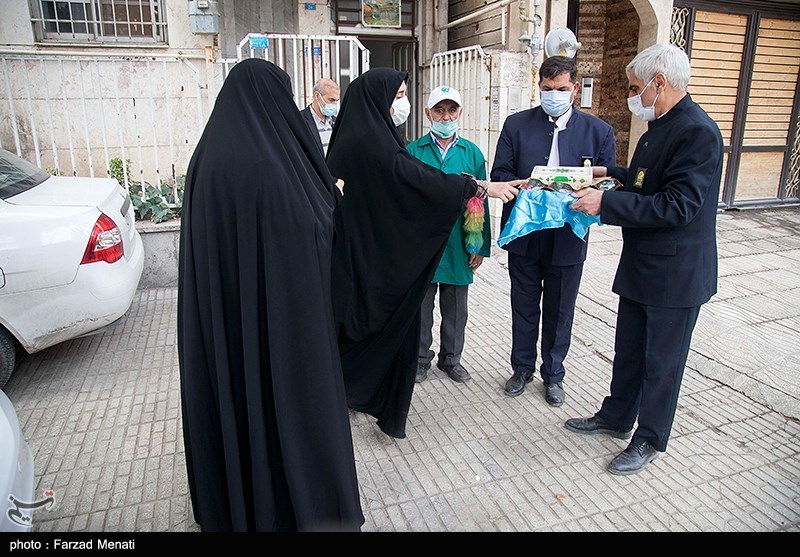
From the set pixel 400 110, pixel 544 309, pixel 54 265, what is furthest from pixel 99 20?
pixel 544 309

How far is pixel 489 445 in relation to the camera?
3.32 meters

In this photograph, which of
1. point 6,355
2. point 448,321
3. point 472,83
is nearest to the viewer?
point 6,355

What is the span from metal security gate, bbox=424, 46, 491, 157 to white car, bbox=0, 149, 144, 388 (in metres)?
4.63

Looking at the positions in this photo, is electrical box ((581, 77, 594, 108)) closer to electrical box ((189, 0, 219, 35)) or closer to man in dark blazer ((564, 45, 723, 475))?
electrical box ((189, 0, 219, 35))

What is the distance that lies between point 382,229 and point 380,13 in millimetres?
6742

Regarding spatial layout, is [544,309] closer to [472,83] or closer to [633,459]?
[633,459]

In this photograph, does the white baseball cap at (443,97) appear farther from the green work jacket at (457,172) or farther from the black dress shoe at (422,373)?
the black dress shoe at (422,373)

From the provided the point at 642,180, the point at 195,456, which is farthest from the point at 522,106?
the point at 195,456

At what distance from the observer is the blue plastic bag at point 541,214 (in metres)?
3.21

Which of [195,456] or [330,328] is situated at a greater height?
[330,328]

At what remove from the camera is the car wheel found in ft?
12.4

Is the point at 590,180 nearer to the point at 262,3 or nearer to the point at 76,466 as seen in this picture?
the point at 76,466

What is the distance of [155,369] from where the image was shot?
14.0 feet
